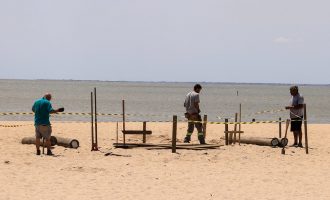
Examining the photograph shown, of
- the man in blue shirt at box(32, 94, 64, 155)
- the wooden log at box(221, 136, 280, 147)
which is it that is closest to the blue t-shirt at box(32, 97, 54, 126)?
the man in blue shirt at box(32, 94, 64, 155)

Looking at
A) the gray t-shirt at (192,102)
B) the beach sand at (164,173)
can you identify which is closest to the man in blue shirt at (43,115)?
the beach sand at (164,173)

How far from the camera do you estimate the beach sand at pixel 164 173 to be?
37.3ft

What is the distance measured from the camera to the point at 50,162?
15.1m

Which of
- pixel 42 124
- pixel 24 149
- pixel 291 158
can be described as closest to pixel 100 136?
pixel 24 149

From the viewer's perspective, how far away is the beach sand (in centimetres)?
1136

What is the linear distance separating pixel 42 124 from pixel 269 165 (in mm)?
5953

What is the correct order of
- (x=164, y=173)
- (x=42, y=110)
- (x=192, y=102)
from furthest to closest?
(x=192, y=102), (x=42, y=110), (x=164, y=173)

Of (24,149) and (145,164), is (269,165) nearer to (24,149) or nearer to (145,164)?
(145,164)

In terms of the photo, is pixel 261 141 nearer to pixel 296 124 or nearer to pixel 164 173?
pixel 296 124

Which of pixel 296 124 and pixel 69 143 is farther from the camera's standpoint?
pixel 296 124

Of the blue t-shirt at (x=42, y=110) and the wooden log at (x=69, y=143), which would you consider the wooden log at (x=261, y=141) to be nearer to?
the wooden log at (x=69, y=143)

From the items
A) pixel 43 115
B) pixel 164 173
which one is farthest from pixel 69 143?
pixel 164 173

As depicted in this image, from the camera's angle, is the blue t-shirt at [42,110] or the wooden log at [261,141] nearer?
the blue t-shirt at [42,110]

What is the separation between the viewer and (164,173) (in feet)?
45.1
